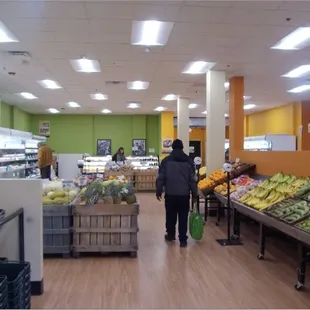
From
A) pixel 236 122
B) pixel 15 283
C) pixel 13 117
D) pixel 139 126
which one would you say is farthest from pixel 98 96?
pixel 15 283

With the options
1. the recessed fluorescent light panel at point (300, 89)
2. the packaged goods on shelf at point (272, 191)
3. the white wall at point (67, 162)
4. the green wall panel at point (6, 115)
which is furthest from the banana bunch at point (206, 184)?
the white wall at point (67, 162)

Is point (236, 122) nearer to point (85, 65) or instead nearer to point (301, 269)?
point (85, 65)

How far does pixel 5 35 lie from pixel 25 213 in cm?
427

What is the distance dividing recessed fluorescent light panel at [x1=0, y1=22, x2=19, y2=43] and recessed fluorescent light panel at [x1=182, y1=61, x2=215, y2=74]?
4047 millimetres

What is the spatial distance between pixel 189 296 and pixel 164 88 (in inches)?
376

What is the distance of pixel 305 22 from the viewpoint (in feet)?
20.1

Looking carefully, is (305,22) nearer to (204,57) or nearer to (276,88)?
(204,57)

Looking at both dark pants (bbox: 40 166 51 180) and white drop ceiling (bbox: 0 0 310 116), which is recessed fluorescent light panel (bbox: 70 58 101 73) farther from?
dark pants (bbox: 40 166 51 180)

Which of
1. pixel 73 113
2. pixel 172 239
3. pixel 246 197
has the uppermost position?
pixel 73 113

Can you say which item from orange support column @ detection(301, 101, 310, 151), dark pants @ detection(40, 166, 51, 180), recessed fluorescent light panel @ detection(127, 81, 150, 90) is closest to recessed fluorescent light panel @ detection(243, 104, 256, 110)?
orange support column @ detection(301, 101, 310, 151)

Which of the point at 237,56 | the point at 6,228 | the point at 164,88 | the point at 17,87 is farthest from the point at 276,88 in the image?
the point at 6,228

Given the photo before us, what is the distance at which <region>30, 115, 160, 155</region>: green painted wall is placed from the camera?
845 inches

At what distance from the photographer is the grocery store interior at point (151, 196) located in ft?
13.2

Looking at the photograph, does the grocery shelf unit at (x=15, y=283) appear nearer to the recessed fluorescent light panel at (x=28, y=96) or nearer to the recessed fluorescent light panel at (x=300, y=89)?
the recessed fluorescent light panel at (x=300, y=89)
